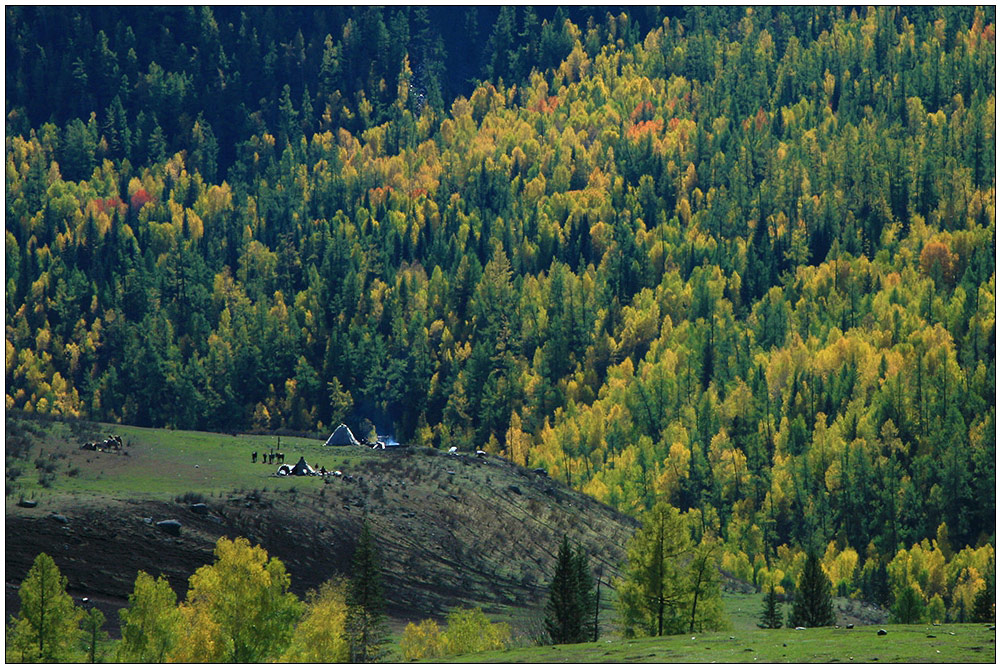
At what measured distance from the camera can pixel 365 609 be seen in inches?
3939

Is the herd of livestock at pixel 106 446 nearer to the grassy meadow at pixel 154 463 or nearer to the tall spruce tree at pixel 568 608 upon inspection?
the grassy meadow at pixel 154 463

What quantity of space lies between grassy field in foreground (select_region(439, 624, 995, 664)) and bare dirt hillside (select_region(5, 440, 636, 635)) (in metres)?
33.0

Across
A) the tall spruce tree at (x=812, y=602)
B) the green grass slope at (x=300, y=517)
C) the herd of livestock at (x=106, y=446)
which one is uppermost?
the herd of livestock at (x=106, y=446)

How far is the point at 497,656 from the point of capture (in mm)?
86562

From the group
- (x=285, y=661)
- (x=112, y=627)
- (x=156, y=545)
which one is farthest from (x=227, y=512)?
(x=285, y=661)

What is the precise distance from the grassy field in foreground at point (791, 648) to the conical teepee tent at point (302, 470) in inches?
2544

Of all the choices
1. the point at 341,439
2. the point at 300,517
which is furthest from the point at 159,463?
the point at 341,439

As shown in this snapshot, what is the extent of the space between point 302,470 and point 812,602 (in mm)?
58095

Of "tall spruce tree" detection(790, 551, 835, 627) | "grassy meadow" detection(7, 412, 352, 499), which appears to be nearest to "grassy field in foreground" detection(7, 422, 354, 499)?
"grassy meadow" detection(7, 412, 352, 499)

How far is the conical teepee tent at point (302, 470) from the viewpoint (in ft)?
500

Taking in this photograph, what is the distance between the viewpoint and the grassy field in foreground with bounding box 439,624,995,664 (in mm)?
76750

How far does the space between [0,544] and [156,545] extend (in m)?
24.1

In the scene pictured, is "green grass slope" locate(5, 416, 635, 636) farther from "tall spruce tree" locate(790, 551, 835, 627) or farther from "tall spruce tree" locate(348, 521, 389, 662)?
"tall spruce tree" locate(790, 551, 835, 627)

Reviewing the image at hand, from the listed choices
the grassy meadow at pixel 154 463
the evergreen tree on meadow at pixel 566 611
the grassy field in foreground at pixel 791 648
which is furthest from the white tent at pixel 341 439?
the grassy field in foreground at pixel 791 648
